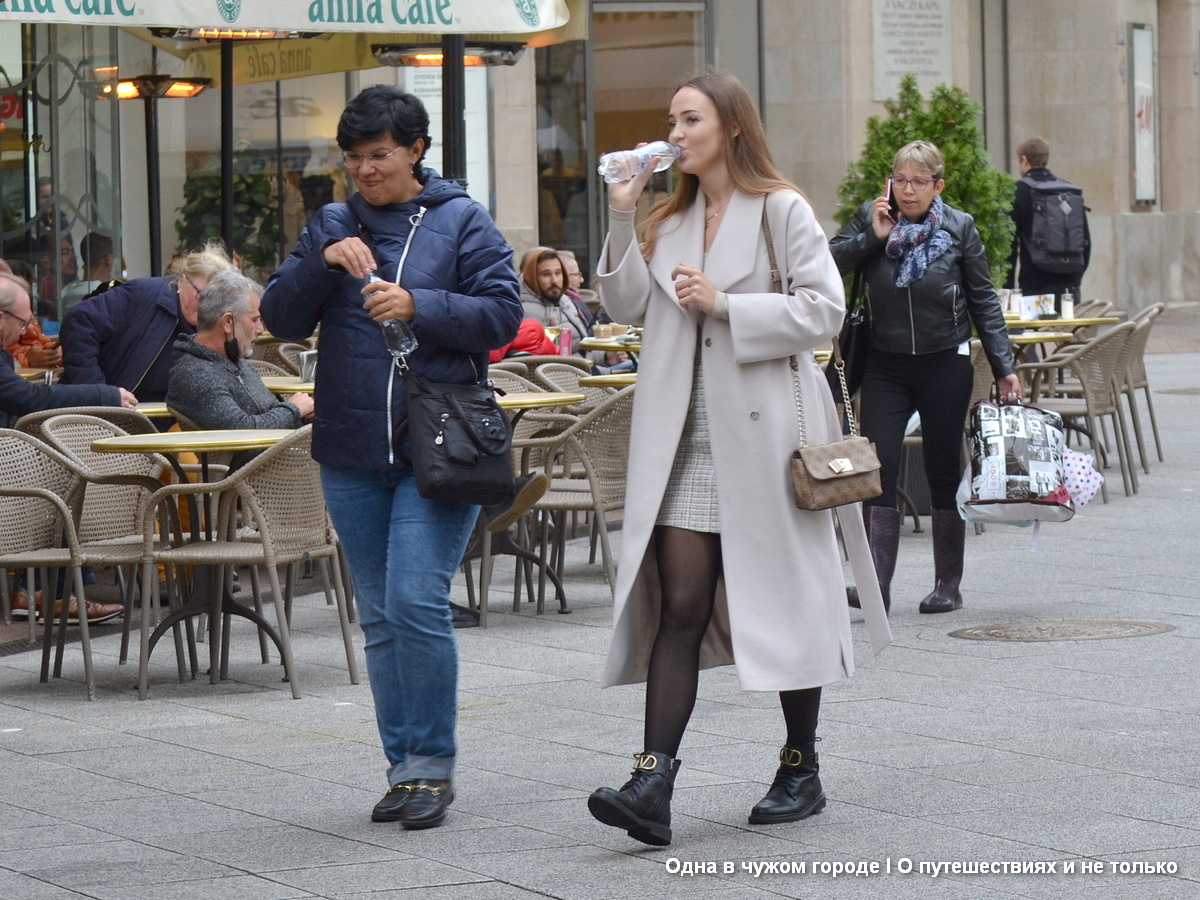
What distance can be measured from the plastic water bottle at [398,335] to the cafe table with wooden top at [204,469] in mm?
2277

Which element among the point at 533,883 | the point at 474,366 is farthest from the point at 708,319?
the point at 533,883

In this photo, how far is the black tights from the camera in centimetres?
484

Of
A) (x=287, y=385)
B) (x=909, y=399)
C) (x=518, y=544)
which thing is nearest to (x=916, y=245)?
(x=909, y=399)

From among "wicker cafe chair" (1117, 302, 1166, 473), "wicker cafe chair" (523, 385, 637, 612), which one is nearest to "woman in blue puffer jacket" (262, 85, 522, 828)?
"wicker cafe chair" (523, 385, 637, 612)

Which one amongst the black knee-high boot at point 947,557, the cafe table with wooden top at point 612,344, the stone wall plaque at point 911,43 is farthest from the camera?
the stone wall plaque at point 911,43

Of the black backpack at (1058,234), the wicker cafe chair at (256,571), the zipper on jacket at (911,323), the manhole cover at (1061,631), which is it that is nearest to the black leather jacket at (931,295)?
the zipper on jacket at (911,323)

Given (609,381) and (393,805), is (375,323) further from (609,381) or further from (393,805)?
(609,381)

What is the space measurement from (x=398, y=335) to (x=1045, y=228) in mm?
13780

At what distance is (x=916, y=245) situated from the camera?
26.4 ft

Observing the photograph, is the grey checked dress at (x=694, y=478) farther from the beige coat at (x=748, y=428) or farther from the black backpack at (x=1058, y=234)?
the black backpack at (x=1058, y=234)

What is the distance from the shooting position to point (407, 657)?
514 centimetres

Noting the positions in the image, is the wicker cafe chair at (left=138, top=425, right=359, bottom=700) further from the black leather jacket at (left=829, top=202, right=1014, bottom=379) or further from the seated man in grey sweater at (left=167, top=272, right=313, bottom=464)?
the black leather jacket at (left=829, top=202, right=1014, bottom=379)

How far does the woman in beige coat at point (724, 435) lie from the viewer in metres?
4.88

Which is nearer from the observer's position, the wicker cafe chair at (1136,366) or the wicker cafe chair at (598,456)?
the wicker cafe chair at (598,456)
